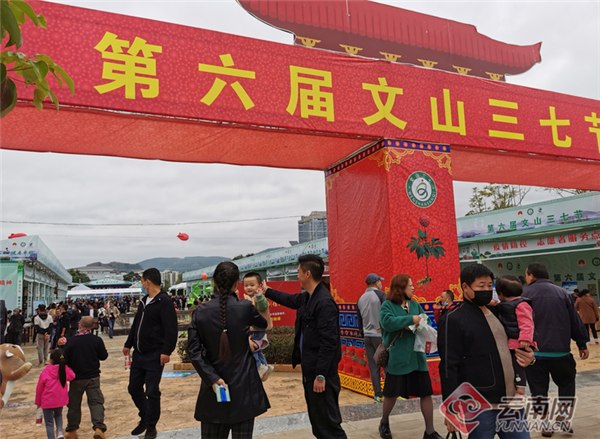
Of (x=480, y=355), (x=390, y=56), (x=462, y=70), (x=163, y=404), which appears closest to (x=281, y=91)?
(x=390, y=56)

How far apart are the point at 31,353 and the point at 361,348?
13.0 metres

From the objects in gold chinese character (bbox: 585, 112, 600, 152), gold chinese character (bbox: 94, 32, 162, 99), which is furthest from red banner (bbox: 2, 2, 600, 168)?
gold chinese character (bbox: 585, 112, 600, 152)

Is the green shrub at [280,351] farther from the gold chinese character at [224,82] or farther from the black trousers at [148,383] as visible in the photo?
the gold chinese character at [224,82]

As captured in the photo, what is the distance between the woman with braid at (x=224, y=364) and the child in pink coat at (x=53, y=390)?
8.23 ft

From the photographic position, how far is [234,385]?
9.87 ft

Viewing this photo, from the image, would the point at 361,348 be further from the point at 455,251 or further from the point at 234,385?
the point at 234,385

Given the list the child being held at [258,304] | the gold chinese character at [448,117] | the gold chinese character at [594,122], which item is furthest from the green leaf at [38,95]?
the gold chinese character at [594,122]

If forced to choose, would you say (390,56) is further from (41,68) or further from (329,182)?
(41,68)

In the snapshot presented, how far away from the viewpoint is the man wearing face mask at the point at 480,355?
9.54 ft

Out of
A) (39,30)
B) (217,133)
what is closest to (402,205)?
(217,133)

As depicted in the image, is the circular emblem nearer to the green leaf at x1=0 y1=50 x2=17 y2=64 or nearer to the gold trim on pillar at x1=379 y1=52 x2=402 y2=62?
the gold trim on pillar at x1=379 y1=52 x2=402 y2=62

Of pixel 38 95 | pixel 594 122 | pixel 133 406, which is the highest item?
pixel 594 122

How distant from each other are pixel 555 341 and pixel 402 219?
2487 mm

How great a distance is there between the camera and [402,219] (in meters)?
6.24
